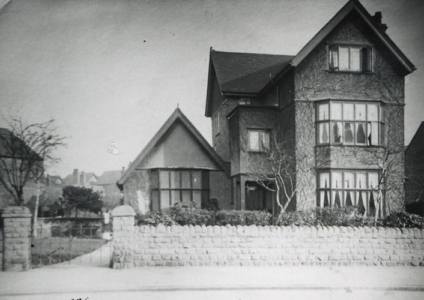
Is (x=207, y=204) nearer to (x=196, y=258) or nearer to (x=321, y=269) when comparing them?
(x=196, y=258)

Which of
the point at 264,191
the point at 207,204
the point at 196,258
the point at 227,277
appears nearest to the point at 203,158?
the point at 207,204

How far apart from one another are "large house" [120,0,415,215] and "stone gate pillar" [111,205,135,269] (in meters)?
4.10

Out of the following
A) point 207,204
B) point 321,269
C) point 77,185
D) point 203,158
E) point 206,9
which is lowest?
point 321,269

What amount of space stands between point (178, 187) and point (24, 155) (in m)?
5.78

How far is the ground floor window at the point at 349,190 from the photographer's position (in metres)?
12.7

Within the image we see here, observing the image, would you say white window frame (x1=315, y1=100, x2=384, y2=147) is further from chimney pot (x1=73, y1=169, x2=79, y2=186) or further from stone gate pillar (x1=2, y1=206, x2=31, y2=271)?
stone gate pillar (x1=2, y1=206, x2=31, y2=271)

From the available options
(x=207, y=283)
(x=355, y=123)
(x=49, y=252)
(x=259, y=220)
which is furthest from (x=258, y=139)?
(x=49, y=252)

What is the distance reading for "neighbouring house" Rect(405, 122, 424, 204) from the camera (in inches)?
453

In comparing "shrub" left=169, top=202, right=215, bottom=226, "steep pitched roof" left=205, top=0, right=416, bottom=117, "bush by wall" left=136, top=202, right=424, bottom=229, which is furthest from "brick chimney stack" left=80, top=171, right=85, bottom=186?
"steep pitched roof" left=205, top=0, right=416, bottom=117

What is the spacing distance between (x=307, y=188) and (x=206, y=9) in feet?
23.2

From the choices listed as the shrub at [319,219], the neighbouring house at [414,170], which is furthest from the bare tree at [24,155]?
the neighbouring house at [414,170]

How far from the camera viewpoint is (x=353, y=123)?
42.1 ft

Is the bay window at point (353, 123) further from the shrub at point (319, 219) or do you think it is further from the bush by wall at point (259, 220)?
the bush by wall at point (259, 220)

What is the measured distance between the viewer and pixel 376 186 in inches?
500
